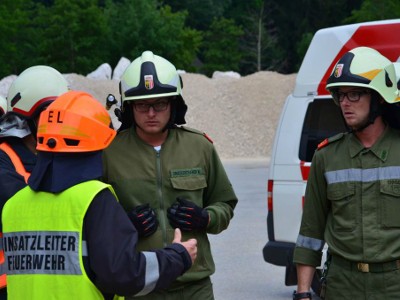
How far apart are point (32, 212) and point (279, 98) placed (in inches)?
1780

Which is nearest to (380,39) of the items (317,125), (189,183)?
(317,125)

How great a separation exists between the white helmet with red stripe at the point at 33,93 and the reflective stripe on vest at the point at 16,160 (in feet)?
0.69

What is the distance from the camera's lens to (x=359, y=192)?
14.8 ft

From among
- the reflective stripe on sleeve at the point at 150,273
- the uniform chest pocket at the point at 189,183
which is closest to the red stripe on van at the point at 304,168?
the uniform chest pocket at the point at 189,183

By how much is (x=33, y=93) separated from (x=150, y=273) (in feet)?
4.47

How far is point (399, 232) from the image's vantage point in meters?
4.44

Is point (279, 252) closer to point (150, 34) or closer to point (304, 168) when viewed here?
point (304, 168)

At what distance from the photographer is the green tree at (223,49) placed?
244 ft

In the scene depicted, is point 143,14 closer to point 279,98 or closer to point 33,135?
point 279,98

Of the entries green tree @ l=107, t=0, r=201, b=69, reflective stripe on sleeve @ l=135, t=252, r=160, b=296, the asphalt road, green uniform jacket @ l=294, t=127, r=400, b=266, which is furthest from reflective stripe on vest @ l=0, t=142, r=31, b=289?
green tree @ l=107, t=0, r=201, b=69

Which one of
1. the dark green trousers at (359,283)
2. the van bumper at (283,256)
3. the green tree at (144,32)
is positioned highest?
the dark green trousers at (359,283)

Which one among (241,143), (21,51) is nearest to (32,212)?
(241,143)

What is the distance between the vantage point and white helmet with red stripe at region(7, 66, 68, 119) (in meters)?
4.69

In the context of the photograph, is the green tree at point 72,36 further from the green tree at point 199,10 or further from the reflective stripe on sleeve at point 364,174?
the reflective stripe on sleeve at point 364,174
